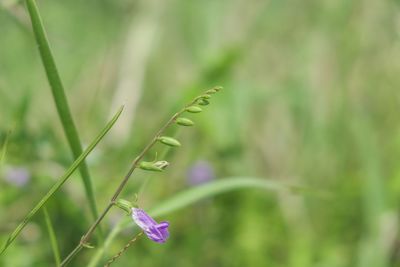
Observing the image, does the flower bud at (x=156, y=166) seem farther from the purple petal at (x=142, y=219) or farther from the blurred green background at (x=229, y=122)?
the blurred green background at (x=229, y=122)

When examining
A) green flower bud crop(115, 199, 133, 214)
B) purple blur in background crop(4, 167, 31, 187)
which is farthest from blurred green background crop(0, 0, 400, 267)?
green flower bud crop(115, 199, 133, 214)

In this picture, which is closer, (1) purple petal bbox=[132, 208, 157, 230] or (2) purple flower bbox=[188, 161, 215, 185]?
(1) purple petal bbox=[132, 208, 157, 230]

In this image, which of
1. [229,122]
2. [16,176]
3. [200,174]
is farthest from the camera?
[229,122]

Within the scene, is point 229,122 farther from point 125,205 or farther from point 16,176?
point 125,205

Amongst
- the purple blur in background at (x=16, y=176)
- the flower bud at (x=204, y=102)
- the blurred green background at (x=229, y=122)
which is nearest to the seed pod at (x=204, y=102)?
the flower bud at (x=204, y=102)

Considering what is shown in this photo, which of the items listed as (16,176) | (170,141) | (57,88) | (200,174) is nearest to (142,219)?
(170,141)

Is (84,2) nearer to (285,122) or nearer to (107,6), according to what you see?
(107,6)

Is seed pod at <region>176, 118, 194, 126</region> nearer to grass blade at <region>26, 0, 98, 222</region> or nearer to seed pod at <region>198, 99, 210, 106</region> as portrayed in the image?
seed pod at <region>198, 99, 210, 106</region>
